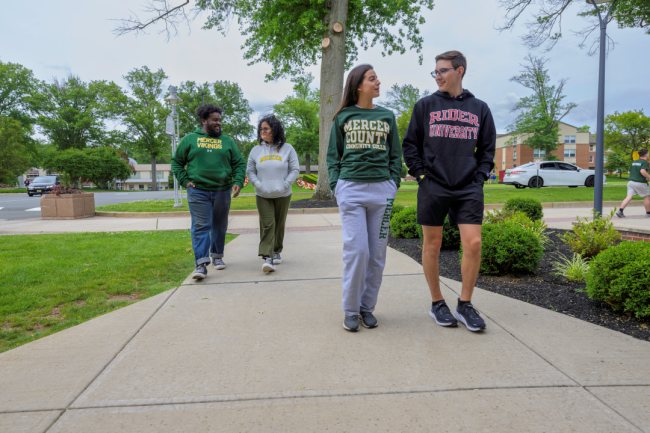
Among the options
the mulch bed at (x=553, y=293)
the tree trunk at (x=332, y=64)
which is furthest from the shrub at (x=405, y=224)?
the tree trunk at (x=332, y=64)

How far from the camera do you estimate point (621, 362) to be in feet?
7.98

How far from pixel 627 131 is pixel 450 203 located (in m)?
69.9

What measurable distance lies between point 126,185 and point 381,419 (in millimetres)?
111537

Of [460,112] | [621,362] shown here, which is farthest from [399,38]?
[621,362]

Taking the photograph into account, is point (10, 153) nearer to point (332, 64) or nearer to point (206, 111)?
point (332, 64)

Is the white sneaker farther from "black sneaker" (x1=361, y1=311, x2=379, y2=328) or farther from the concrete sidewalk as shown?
"black sneaker" (x1=361, y1=311, x2=379, y2=328)

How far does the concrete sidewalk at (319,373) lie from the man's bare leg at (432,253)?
0.29 metres

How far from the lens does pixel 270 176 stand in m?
4.82

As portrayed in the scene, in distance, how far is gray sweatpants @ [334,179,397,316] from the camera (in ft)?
9.59

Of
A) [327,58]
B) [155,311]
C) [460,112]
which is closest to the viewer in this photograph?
[460,112]

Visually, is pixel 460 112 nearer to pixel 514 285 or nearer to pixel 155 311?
pixel 514 285

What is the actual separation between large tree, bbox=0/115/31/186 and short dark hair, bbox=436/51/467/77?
48.7 meters

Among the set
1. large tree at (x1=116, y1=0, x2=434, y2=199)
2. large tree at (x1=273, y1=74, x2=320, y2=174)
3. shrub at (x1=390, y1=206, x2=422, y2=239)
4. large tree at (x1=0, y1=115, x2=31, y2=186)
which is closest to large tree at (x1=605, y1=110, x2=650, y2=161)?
large tree at (x1=273, y1=74, x2=320, y2=174)

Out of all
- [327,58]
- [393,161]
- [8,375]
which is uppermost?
[327,58]
